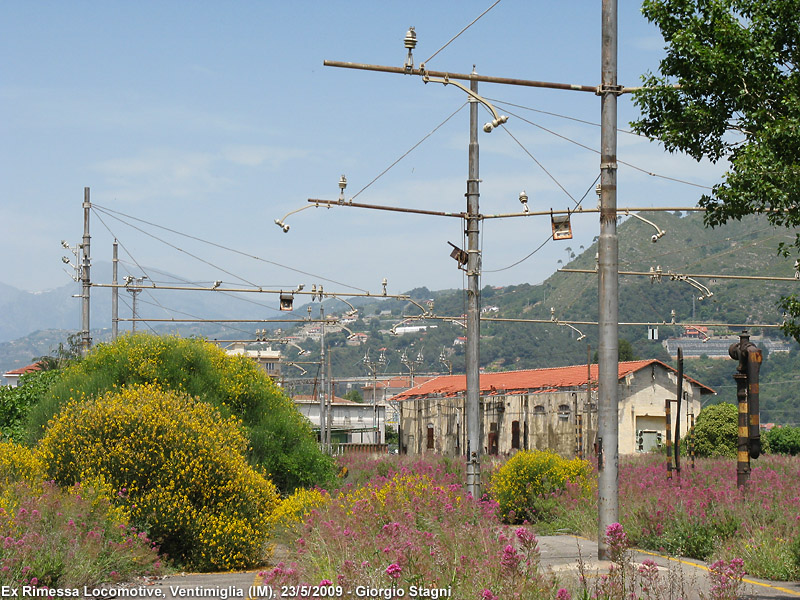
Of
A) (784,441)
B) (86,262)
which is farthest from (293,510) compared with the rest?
(784,441)

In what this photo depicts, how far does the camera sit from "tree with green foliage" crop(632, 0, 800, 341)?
10.4 metres

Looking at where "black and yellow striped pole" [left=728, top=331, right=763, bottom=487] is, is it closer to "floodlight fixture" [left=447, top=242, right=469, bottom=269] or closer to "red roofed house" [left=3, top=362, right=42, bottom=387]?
"floodlight fixture" [left=447, top=242, right=469, bottom=269]

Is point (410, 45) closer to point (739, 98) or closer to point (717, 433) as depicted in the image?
point (739, 98)

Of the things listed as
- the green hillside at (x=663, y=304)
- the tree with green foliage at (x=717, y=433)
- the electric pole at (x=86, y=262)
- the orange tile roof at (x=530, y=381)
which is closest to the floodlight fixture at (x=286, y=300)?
the electric pole at (x=86, y=262)

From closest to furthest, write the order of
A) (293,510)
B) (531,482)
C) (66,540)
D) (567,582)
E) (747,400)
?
(567,582)
(66,540)
(747,400)
(293,510)
(531,482)

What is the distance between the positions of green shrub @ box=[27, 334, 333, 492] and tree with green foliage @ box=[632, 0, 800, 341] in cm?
1227

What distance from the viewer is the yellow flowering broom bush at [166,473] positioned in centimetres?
1526

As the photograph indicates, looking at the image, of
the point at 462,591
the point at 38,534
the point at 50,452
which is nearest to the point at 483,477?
the point at 50,452

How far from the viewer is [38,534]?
11.8 m

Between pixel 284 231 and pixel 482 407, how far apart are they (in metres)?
32.7

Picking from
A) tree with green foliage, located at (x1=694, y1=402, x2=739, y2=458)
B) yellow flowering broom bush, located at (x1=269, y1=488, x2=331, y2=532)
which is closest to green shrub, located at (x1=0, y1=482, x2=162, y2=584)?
yellow flowering broom bush, located at (x1=269, y1=488, x2=331, y2=532)

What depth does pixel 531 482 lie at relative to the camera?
24.5 meters

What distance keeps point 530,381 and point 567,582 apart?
4412 cm

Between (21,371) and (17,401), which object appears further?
(21,371)
